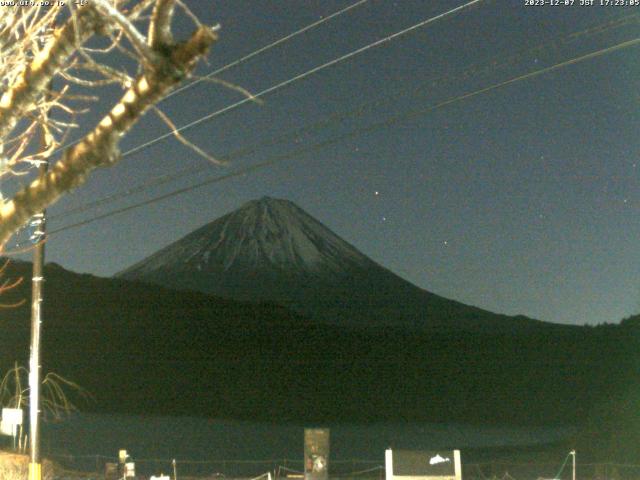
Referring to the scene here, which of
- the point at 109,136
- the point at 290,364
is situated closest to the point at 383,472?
the point at 109,136

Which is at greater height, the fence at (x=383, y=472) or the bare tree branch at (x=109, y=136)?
the bare tree branch at (x=109, y=136)

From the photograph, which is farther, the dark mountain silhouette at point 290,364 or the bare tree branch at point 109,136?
the dark mountain silhouette at point 290,364

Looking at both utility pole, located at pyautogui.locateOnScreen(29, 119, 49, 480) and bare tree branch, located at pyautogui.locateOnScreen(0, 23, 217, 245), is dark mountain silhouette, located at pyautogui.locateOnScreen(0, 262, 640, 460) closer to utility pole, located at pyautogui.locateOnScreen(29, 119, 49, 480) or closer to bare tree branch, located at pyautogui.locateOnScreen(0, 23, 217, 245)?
utility pole, located at pyautogui.locateOnScreen(29, 119, 49, 480)

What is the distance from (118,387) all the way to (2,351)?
32.3m

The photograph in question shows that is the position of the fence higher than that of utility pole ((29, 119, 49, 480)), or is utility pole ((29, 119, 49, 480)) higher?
utility pole ((29, 119, 49, 480))

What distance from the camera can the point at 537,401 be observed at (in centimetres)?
15525

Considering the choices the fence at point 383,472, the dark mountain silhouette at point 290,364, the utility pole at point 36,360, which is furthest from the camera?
the dark mountain silhouette at point 290,364

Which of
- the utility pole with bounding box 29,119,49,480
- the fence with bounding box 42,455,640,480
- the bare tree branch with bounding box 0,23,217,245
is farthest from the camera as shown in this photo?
the fence with bounding box 42,455,640,480

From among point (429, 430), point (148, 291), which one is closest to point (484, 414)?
point (429, 430)

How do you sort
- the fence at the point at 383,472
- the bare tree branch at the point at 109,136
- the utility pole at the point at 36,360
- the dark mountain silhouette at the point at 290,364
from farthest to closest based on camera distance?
the dark mountain silhouette at the point at 290,364 < the fence at the point at 383,472 < the utility pole at the point at 36,360 < the bare tree branch at the point at 109,136

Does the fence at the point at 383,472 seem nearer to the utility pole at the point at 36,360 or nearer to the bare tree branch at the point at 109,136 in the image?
the utility pole at the point at 36,360

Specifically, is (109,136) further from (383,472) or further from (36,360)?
(383,472)

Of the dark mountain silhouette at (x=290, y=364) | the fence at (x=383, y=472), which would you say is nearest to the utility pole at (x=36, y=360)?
the fence at (x=383, y=472)

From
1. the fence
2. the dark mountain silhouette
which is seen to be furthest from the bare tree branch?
the dark mountain silhouette
